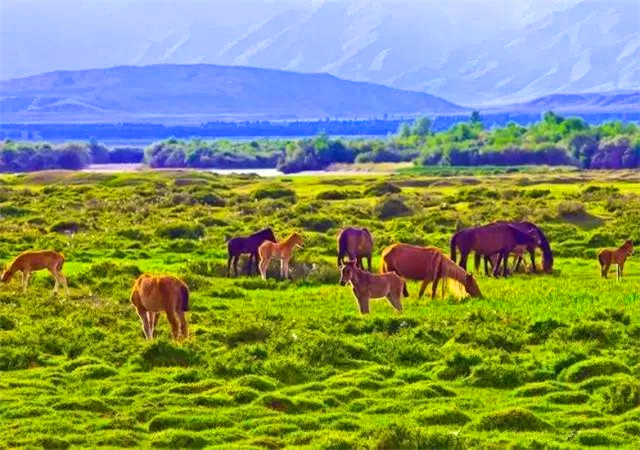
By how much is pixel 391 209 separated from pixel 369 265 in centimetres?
2224

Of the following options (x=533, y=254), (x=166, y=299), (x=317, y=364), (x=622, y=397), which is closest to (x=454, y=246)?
(x=533, y=254)

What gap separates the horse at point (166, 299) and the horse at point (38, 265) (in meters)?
6.37

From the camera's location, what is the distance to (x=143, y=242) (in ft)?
137

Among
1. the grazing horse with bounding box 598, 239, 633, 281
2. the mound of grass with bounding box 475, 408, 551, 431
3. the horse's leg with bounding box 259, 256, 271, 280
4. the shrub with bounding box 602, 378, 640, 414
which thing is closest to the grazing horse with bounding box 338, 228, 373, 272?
the horse's leg with bounding box 259, 256, 271, 280

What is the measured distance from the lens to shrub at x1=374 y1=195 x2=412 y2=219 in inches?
2090

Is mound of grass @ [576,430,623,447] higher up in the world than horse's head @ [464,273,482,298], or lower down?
lower down

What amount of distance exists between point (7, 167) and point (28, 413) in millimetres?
129703

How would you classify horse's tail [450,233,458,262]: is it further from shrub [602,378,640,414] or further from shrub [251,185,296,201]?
shrub [251,185,296,201]

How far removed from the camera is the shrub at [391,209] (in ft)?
174

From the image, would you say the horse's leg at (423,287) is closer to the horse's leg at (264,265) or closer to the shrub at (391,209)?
the horse's leg at (264,265)

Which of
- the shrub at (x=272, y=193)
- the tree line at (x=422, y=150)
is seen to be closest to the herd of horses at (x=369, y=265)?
the shrub at (x=272, y=193)

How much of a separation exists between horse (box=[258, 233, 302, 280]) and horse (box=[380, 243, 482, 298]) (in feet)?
13.4

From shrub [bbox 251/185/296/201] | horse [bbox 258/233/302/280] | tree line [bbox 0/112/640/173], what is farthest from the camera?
tree line [bbox 0/112/640/173]

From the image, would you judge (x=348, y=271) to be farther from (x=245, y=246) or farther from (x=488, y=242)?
(x=245, y=246)
